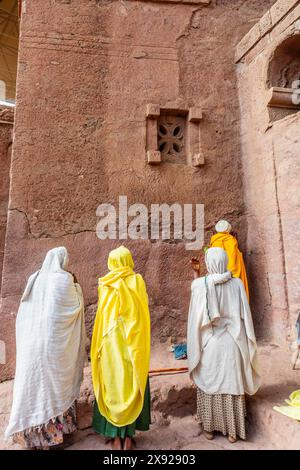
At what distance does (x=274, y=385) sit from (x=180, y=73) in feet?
13.5

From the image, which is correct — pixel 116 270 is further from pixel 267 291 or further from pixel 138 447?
pixel 267 291

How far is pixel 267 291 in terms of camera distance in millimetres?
4234

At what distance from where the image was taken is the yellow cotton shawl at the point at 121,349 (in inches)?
93.4

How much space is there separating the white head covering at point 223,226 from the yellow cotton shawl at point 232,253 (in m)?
0.05

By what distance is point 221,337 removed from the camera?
268cm

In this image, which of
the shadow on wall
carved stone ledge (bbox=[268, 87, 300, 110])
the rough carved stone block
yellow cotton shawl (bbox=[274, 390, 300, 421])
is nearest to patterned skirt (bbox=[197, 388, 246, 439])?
yellow cotton shawl (bbox=[274, 390, 300, 421])

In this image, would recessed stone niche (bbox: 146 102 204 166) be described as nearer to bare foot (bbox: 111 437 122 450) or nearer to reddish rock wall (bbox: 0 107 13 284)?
reddish rock wall (bbox: 0 107 13 284)

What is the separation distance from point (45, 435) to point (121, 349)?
2.73ft

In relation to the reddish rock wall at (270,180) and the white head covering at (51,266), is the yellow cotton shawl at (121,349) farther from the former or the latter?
the reddish rock wall at (270,180)

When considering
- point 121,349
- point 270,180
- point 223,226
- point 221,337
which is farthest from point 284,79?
point 121,349

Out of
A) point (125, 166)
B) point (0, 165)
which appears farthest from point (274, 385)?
point (0, 165)

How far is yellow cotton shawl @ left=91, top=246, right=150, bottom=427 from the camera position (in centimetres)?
237

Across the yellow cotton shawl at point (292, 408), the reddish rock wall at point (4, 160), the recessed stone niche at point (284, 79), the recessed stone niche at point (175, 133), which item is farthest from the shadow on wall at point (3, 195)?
the yellow cotton shawl at point (292, 408)

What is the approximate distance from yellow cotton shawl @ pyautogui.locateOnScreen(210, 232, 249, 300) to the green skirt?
2057 mm
